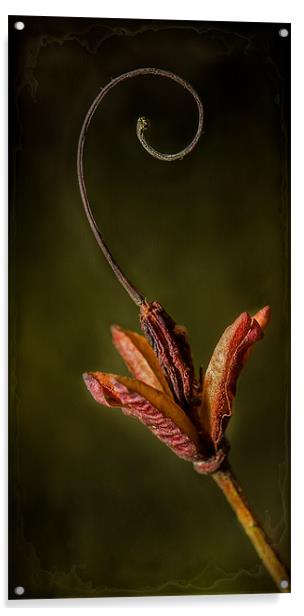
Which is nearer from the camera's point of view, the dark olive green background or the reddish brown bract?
the reddish brown bract

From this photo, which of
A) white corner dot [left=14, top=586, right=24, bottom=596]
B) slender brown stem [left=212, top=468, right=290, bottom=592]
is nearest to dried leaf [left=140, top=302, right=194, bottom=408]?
slender brown stem [left=212, top=468, right=290, bottom=592]

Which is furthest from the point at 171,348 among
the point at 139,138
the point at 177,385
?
the point at 139,138

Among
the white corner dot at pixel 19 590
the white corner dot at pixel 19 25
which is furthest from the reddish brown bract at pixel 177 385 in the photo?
the white corner dot at pixel 19 25

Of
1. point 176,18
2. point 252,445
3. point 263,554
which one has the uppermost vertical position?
point 176,18

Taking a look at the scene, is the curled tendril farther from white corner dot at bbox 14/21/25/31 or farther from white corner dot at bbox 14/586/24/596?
white corner dot at bbox 14/586/24/596

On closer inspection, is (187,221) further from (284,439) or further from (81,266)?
(284,439)

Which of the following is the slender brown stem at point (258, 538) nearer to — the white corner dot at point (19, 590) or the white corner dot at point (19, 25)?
the white corner dot at point (19, 590)
